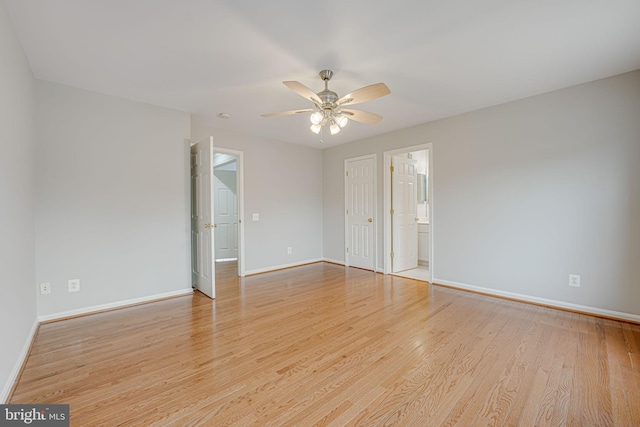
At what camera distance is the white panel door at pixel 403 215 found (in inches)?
197

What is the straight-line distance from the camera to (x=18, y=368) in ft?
6.52

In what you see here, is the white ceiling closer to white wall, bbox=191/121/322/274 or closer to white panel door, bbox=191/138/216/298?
white panel door, bbox=191/138/216/298

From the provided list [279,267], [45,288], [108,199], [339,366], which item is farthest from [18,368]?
[279,267]

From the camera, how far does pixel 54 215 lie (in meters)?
2.89

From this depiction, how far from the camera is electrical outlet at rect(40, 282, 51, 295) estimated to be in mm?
2836

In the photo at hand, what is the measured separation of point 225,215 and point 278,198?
82.3 inches

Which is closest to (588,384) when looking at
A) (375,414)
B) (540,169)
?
(375,414)

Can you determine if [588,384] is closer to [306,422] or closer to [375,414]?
[375,414]

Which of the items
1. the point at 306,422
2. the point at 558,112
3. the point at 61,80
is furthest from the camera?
the point at 558,112

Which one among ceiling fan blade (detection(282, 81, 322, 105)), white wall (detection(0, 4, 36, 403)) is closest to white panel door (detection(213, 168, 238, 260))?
white wall (detection(0, 4, 36, 403))

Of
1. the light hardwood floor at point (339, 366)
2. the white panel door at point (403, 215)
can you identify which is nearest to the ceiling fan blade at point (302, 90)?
the light hardwood floor at point (339, 366)

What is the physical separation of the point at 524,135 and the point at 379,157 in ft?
7.14

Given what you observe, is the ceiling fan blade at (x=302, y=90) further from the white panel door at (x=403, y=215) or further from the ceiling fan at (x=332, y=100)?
the white panel door at (x=403, y=215)

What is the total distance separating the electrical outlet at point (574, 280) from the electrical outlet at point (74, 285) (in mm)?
5515
